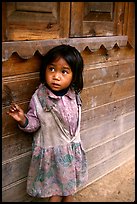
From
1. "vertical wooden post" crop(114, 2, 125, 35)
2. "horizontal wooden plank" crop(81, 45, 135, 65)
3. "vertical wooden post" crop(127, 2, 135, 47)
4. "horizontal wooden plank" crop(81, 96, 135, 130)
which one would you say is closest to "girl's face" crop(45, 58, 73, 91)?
"horizontal wooden plank" crop(81, 45, 135, 65)

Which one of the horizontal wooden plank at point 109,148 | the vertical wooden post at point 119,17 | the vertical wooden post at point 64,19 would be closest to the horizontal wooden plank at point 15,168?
the horizontal wooden plank at point 109,148

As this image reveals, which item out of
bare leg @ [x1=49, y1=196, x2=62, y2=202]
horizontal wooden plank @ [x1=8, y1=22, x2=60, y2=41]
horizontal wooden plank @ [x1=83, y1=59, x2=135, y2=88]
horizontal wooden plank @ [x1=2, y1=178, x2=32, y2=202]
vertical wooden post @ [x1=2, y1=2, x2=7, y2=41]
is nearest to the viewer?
vertical wooden post @ [x1=2, y1=2, x2=7, y2=41]

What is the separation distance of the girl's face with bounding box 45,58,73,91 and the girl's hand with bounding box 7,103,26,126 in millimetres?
291

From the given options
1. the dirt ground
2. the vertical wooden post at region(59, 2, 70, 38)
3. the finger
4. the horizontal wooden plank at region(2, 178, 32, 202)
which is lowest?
the dirt ground

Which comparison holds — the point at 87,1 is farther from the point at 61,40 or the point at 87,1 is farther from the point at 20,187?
the point at 20,187

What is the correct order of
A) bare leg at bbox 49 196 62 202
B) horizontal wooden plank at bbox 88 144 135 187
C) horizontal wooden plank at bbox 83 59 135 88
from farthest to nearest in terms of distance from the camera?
horizontal wooden plank at bbox 88 144 135 187 → horizontal wooden plank at bbox 83 59 135 88 → bare leg at bbox 49 196 62 202

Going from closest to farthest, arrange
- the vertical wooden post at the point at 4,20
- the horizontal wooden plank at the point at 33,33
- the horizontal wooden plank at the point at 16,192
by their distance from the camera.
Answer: the vertical wooden post at the point at 4,20
the horizontal wooden plank at the point at 33,33
the horizontal wooden plank at the point at 16,192

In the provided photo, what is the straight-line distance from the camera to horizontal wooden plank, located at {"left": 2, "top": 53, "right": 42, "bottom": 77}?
2.30m

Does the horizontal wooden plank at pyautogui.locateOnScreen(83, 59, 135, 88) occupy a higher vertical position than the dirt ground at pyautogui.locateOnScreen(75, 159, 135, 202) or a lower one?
higher

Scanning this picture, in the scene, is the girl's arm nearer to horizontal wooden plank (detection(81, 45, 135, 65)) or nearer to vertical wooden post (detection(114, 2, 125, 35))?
horizontal wooden plank (detection(81, 45, 135, 65))

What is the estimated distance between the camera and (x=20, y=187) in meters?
2.66

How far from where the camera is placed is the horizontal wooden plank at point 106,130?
3266mm

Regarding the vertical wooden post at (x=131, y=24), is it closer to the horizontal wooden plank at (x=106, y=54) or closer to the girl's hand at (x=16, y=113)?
the horizontal wooden plank at (x=106, y=54)

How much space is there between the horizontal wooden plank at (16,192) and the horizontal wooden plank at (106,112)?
0.78m
